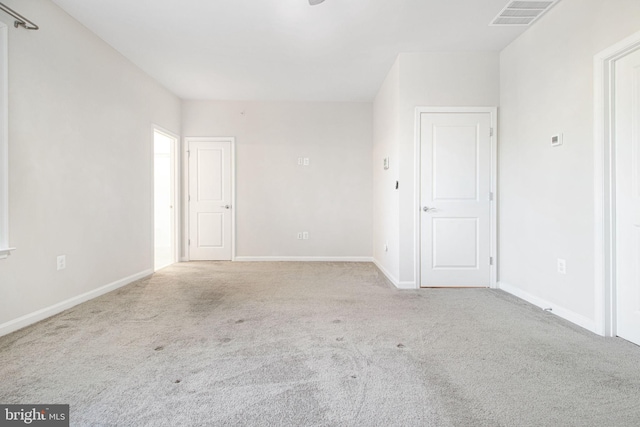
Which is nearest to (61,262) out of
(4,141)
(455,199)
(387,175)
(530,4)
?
(4,141)

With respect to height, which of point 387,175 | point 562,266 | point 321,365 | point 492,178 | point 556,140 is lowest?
point 321,365

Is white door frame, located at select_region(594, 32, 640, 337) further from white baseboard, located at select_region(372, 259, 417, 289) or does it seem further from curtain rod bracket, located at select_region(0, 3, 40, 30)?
curtain rod bracket, located at select_region(0, 3, 40, 30)

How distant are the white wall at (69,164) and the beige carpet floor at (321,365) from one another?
41 cm

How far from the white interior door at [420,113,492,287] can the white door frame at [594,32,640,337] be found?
4.11 feet

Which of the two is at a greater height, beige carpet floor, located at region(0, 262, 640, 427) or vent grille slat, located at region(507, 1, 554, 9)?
vent grille slat, located at region(507, 1, 554, 9)

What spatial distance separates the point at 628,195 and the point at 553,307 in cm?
111

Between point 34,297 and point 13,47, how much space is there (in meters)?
1.90

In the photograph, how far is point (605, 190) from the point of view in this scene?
2252mm

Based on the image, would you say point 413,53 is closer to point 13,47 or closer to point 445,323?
point 445,323

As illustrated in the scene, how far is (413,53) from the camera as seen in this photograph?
351 centimetres

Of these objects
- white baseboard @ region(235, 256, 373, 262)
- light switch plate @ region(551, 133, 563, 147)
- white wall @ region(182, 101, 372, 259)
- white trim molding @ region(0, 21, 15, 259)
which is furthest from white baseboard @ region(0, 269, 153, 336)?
light switch plate @ region(551, 133, 563, 147)

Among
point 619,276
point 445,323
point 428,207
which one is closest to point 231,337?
point 445,323

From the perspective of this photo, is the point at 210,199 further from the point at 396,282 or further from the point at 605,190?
the point at 605,190

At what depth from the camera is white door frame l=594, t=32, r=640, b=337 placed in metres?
2.23
